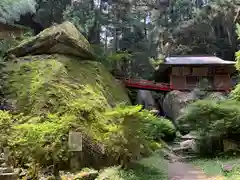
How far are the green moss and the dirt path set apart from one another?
149 inches

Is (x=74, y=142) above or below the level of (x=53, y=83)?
below

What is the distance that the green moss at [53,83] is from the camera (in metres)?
11.2

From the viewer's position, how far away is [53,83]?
12164 millimetres

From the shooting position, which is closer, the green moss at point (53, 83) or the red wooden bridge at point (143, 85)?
the green moss at point (53, 83)

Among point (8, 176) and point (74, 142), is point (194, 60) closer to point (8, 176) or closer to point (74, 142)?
point (74, 142)

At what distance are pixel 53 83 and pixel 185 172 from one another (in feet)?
19.9

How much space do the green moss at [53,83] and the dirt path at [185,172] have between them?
3.78 m

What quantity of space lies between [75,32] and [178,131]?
9.31 meters

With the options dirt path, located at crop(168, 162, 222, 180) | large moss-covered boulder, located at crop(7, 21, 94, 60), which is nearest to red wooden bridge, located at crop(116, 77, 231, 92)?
large moss-covered boulder, located at crop(7, 21, 94, 60)

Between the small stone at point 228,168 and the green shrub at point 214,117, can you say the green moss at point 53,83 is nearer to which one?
the green shrub at point 214,117

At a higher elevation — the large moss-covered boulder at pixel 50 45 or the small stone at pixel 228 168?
the large moss-covered boulder at pixel 50 45

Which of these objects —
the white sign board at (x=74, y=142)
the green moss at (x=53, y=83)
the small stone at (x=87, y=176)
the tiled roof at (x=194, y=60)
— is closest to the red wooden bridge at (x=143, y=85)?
the tiled roof at (x=194, y=60)

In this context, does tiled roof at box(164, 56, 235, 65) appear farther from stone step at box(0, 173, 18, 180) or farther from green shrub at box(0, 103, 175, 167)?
stone step at box(0, 173, 18, 180)

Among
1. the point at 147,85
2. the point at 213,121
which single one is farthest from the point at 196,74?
the point at 213,121
